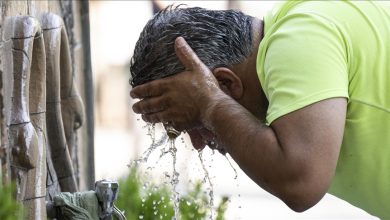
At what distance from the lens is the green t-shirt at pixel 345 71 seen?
219 centimetres


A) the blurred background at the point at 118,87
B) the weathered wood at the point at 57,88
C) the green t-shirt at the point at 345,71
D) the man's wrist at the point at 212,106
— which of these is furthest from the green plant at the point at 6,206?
the blurred background at the point at 118,87

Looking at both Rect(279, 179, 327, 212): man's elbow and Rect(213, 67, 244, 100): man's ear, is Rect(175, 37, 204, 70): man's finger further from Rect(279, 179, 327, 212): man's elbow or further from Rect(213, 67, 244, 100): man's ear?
Rect(279, 179, 327, 212): man's elbow

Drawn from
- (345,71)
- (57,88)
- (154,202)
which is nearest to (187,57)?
(345,71)

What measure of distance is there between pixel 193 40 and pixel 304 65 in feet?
1.10

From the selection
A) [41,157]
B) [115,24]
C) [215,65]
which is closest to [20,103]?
[41,157]

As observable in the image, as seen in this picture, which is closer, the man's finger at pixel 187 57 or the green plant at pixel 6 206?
the man's finger at pixel 187 57

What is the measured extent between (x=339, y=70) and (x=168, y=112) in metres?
0.41

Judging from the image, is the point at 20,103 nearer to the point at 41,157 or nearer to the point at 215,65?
the point at 41,157

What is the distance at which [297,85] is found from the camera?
7.18ft

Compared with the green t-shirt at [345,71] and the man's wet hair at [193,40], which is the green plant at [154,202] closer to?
the man's wet hair at [193,40]

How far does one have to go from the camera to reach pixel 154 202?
4.11 metres

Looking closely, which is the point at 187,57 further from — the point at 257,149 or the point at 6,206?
the point at 6,206

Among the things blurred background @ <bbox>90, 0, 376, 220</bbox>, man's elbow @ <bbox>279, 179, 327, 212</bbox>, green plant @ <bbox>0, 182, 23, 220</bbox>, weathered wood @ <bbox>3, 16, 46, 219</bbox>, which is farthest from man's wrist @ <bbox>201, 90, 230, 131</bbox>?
blurred background @ <bbox>90, 0, 376, 220</bbox>

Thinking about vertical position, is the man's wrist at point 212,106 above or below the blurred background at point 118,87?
above
